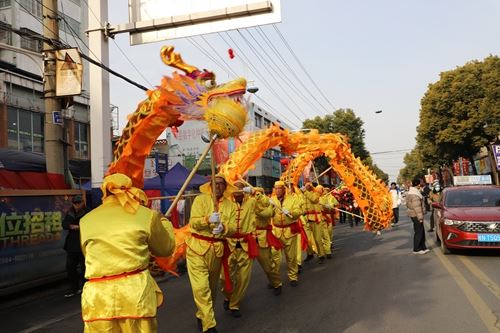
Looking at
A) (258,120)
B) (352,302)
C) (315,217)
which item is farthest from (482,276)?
(258,120)

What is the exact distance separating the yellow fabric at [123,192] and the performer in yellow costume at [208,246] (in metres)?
1.67

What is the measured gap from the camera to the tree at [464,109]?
26.8 m

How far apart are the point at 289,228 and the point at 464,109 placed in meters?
23.6

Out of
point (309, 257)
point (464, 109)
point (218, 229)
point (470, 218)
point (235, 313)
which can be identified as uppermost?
point (464, 109)

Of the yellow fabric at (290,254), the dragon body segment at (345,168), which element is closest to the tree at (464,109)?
the dragon body segment at (345,168)

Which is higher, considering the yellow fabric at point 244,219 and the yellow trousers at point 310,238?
the yellow fabric at point 244,219

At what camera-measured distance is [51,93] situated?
985 cm

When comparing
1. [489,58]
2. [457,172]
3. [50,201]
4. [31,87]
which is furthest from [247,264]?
[457,172]

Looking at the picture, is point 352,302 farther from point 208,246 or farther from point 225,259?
point 208,246

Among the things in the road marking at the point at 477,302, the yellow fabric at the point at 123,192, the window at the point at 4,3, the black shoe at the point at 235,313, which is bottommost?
the road marking at the point at 477,302

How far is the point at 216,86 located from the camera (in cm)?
491

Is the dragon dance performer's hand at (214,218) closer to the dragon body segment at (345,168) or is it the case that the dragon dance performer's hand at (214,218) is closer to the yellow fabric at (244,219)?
the yellow fabric at (244,219)

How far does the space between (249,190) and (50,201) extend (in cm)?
449

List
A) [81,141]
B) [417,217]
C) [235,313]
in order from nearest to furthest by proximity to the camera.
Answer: [235,313], [417,217], [81,141]
